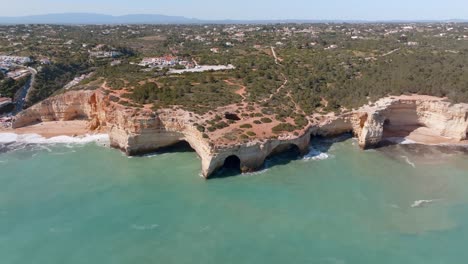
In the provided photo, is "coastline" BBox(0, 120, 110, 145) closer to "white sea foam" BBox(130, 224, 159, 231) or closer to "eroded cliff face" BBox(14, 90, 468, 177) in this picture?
"eroded cliff face" BBox(14, 90, 468, 177)

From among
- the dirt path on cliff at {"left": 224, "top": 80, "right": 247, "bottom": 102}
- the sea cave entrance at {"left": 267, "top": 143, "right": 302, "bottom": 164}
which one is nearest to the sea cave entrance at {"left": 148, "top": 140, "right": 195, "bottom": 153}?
the sea cave entrance at {"left": 267, "top": 143, "right": 302, "bottom": 164}

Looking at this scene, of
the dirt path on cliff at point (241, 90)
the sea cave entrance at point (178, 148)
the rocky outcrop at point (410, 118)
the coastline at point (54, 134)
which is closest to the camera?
the sea cave entrance at point (178, 148)

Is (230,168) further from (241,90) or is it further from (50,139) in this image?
(50,139)

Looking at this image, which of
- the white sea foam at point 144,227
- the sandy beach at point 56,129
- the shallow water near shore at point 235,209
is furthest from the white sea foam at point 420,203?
the sandy beach at point 56,129

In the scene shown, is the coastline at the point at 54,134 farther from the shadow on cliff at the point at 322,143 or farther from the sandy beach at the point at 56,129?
the shadow on cliff at the point at 322,143

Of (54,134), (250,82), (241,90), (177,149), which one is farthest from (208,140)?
(54,134)

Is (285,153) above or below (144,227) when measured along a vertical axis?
above

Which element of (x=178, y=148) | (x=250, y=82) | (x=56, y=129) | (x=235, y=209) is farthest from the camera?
(x=250, y=82)
